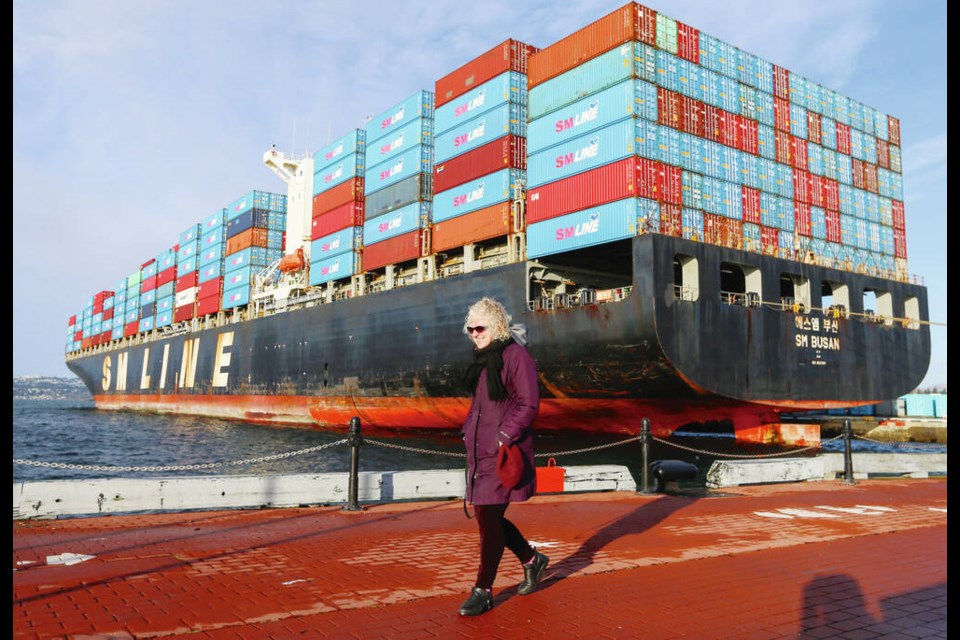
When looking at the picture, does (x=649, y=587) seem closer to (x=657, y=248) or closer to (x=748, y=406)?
(x=657, y=248)

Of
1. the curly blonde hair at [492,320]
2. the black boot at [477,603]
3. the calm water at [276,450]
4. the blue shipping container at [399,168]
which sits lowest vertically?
the calm water at [276,450]

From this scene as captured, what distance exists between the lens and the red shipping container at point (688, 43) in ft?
72.5

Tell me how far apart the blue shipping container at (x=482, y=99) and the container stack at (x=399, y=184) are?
2.06 metres

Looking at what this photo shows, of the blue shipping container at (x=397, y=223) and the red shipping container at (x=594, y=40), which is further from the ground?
the red shipping container at (x=594, y=40)

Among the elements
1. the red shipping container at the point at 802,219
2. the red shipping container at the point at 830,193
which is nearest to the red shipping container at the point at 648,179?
the red shipping container at the point at 802,219

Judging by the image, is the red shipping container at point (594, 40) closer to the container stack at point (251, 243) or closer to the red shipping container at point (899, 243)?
the red shipping container at point (899, 243)

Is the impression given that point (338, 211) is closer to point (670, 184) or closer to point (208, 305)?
point (208, 305)

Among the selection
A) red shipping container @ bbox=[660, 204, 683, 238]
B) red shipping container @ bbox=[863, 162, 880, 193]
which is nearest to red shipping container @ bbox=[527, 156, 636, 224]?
red shipping container @ bbox=[660, 204, 683, 238]

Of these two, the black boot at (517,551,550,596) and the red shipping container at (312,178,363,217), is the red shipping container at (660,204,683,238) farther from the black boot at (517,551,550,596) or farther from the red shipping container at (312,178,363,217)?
the red shipping container at (312,178,363,217)

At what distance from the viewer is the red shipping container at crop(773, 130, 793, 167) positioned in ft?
81.1

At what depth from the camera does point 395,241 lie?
2969cm

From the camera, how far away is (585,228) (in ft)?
68.4

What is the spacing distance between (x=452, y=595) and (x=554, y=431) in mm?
20557

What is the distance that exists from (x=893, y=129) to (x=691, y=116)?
48.7ft
